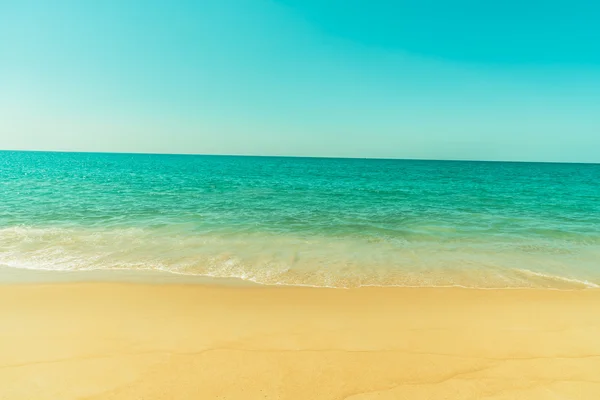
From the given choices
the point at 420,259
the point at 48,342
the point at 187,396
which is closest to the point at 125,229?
the point at 48,342

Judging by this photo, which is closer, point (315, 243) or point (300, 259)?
point (300, 259)

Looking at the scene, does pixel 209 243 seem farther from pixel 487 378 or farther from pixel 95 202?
pixel 95 202

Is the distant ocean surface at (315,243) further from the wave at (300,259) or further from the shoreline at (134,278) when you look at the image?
the shoreline at (134,278)

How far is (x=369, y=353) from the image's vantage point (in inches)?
162

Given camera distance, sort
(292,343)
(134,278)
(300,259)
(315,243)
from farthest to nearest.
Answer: (315,243)
(300,259)
(134,278)
(292,343)

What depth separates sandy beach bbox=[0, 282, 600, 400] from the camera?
349 centimetres

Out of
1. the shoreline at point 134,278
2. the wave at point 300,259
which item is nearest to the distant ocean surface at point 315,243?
the wave at point 300,259

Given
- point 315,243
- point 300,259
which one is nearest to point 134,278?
point 300,259

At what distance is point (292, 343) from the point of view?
4.35 metres

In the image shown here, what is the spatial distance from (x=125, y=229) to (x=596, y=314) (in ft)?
45.6

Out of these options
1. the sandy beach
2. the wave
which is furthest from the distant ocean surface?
the sandy beach

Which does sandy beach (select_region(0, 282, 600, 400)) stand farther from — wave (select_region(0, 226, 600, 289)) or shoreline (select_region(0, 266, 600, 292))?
wave (select_region(0, 226, 600, 289))

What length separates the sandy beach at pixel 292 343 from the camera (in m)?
3.49

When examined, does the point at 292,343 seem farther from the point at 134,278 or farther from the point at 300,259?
the point at 134,278
